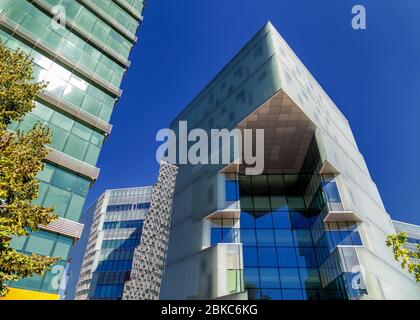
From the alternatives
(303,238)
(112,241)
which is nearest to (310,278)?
(303,238)

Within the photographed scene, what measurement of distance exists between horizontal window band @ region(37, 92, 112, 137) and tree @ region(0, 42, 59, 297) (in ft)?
31.4

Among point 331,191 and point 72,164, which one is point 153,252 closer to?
point 331,191

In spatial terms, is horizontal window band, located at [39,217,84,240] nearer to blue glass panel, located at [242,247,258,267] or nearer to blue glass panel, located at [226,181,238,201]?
blue glass panel, located at [226,181,238,201]

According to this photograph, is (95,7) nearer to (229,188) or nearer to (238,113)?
(238,113)

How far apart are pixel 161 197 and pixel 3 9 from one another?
6794 centimetres

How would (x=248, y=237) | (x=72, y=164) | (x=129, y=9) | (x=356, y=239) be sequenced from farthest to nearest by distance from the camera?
(x=248, y=237), (x=129, y=9), (x=356, y=239), (x=72, y=164)

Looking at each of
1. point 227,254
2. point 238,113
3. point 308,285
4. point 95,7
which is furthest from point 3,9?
point 308,285

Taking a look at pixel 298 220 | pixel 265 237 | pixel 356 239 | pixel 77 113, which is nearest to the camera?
pixel 77 113

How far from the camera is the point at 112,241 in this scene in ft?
259

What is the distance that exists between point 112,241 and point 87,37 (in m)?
66.7

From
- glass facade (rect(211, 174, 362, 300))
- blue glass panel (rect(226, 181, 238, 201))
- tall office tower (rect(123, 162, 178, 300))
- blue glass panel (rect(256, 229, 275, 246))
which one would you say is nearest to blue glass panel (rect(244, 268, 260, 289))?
glass facade (rect(211, 174, 362, 300))

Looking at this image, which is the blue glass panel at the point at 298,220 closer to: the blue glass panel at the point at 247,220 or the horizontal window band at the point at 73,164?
the blue glass panel at the point at 247,220

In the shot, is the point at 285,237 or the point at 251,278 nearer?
the point at 251,278

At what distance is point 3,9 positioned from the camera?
20.0 metres
